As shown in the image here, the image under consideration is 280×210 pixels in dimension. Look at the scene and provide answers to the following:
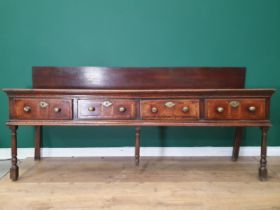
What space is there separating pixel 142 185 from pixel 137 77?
3.20 feet

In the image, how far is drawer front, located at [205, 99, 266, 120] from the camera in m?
1.77

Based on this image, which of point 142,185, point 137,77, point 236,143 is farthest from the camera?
point 236,143

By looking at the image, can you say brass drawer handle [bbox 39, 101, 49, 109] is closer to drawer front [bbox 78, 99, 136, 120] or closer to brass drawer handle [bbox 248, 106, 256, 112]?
drawer front [bbox 78, 99, 136, 120]

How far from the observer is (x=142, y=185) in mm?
1741

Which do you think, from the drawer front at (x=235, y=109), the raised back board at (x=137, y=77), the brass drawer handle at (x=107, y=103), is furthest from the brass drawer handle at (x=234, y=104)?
the brass drawer handle at (x=107, y=103)

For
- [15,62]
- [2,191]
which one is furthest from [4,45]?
[2,191]

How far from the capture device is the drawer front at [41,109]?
176 centimetres

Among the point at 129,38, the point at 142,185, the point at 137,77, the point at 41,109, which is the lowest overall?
the point at 142,185

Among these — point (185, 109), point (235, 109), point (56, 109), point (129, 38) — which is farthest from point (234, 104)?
point (56, 109)

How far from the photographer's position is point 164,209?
141 cm

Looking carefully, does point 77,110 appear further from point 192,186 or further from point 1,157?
point 1,157

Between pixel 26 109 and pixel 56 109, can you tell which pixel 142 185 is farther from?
pixel 26 109

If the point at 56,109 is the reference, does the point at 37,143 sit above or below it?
below

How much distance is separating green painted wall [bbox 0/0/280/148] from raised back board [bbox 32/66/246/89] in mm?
232
